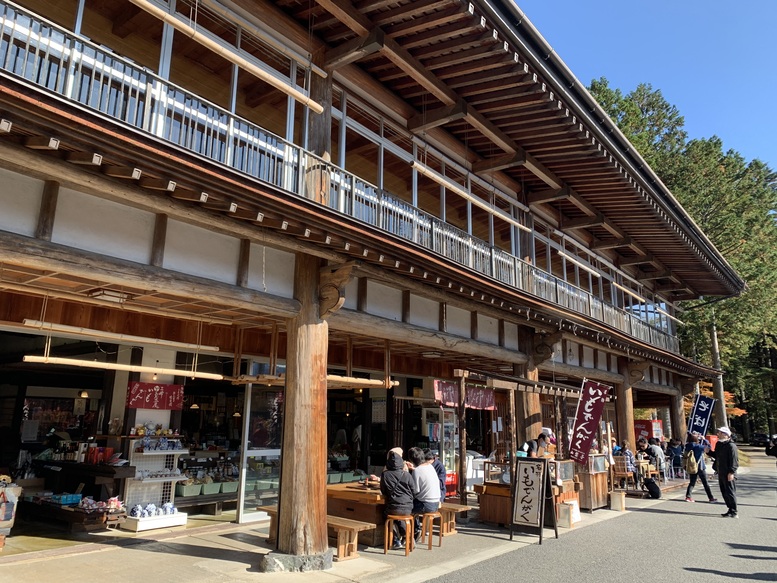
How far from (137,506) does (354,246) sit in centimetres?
643

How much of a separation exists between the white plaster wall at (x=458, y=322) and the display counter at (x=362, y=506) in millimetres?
3858

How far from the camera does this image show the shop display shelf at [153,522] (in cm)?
970

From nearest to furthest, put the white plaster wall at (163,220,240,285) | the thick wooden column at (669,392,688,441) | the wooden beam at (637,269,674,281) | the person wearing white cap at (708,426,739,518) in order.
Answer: the white plaster wall at (163,220,240,285) → the person wearing white cap at (708,426,739,518) → the wooden beam at (637,269,674,281) → the thick wooden column at (669,392,688,441)

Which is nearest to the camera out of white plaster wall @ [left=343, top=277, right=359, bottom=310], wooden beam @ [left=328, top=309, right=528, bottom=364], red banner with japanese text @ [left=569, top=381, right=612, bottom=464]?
wooden beam @ [left=328, top=309, right=528, bottom=364]

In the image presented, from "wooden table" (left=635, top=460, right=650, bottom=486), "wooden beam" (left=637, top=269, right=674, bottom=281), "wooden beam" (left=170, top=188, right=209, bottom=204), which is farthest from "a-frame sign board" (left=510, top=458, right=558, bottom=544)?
"wooden beam" (left=637, top=269, right=674, bottom=281)

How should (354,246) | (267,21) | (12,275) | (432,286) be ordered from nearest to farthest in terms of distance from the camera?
(12,275) < (354,246) < (267,21) < (432,286)

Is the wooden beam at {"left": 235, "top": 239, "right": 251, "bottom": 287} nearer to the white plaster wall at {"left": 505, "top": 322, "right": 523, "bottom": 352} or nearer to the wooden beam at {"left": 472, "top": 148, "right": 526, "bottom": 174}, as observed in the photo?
the wooden beam at {"left": 472, "top": 148, "right": 526, "bottom": 174}

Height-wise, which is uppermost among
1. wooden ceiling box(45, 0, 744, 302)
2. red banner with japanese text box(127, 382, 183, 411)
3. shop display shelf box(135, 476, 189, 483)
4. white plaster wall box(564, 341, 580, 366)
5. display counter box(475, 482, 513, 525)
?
wooden ceiling box(45, 0, 744, 302)

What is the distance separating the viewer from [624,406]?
19.8m

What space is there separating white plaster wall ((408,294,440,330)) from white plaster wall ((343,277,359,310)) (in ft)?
5.17

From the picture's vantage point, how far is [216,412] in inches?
632

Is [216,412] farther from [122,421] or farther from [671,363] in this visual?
[671,363]

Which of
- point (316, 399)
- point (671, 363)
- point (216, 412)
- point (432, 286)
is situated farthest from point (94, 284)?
point (671, 363)

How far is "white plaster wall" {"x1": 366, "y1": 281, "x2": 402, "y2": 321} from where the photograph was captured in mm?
9891
